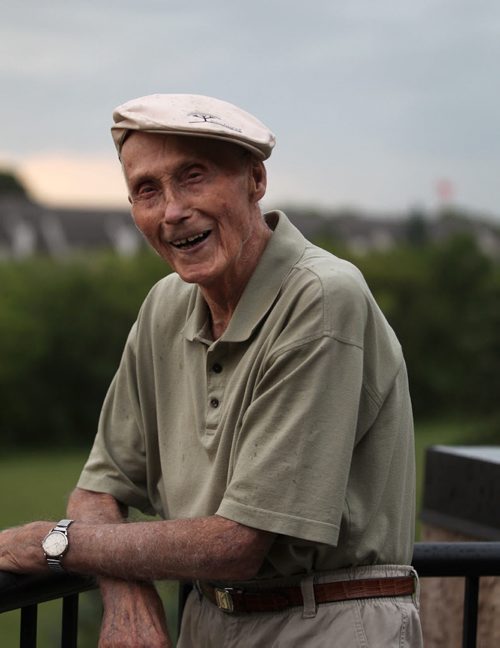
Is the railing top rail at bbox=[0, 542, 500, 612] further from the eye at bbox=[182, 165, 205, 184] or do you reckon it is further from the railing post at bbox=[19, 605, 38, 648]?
the eye at bbox=[182, 165, 205, 184]

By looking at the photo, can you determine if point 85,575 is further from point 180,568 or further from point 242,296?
point 242,296

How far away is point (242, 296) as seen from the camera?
251cm

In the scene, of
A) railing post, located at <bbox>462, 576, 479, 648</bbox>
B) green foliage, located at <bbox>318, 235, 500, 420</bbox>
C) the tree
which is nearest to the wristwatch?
railing post, located at <bbox>462, 576, 479, 648</bbox>

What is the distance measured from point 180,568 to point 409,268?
31992 mm

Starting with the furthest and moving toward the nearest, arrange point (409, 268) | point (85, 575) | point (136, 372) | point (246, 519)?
point (409, 268), point (136, 372), point (85, 575), point (246, 519)

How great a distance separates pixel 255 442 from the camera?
2334 mm

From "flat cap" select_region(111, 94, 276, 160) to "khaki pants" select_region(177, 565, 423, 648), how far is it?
824 mm

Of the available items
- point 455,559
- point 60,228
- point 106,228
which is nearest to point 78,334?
point 455,559

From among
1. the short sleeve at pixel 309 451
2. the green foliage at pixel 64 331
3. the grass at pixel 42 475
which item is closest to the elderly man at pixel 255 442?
the short sleeve at pixel 309 451

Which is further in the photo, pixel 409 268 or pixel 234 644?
pixel 409 268

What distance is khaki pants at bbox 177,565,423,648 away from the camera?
2.40 metres

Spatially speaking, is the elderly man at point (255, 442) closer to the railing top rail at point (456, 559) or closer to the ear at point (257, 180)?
the ear at point (257, 180)

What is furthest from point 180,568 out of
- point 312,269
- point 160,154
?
point 160,154

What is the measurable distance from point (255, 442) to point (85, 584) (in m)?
0.46
